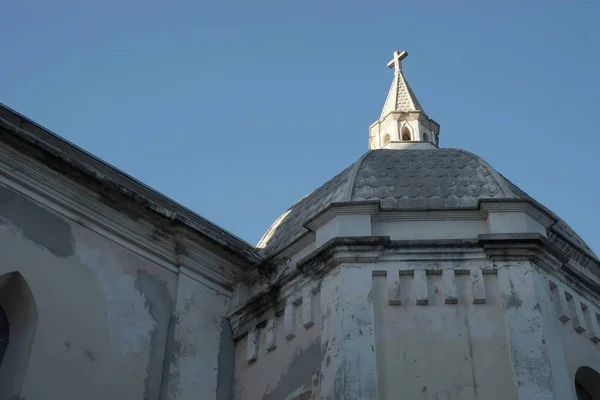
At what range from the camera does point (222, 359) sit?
41.1 feet

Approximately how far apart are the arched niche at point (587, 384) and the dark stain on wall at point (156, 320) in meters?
5.54

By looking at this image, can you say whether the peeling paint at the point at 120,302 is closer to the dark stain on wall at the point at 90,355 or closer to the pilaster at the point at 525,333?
the dark stain on wall at the point at 90,355

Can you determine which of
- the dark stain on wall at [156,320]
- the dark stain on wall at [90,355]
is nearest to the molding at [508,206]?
the dark stain on wall at [156,320]

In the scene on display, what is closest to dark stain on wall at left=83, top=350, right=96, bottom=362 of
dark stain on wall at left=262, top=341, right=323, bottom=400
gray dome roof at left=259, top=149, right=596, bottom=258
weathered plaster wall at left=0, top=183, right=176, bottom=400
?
weathered plaster wall at left=0, top=183, right=176, bottom=400

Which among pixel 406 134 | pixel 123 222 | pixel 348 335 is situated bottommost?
pixel 348 335

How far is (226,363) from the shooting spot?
1254 cm

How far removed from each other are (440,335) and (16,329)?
17.2 ft

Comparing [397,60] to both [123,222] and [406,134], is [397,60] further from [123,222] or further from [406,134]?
[123,222]

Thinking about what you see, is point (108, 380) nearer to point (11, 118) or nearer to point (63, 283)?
point (63, 283)

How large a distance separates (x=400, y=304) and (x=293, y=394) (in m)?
1.83

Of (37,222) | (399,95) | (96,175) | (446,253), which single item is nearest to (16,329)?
→ (37,222)

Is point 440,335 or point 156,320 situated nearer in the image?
point 440,335

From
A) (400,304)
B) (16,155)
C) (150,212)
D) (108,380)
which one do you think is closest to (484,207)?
(400,304)

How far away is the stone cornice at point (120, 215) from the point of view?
1136 cm
